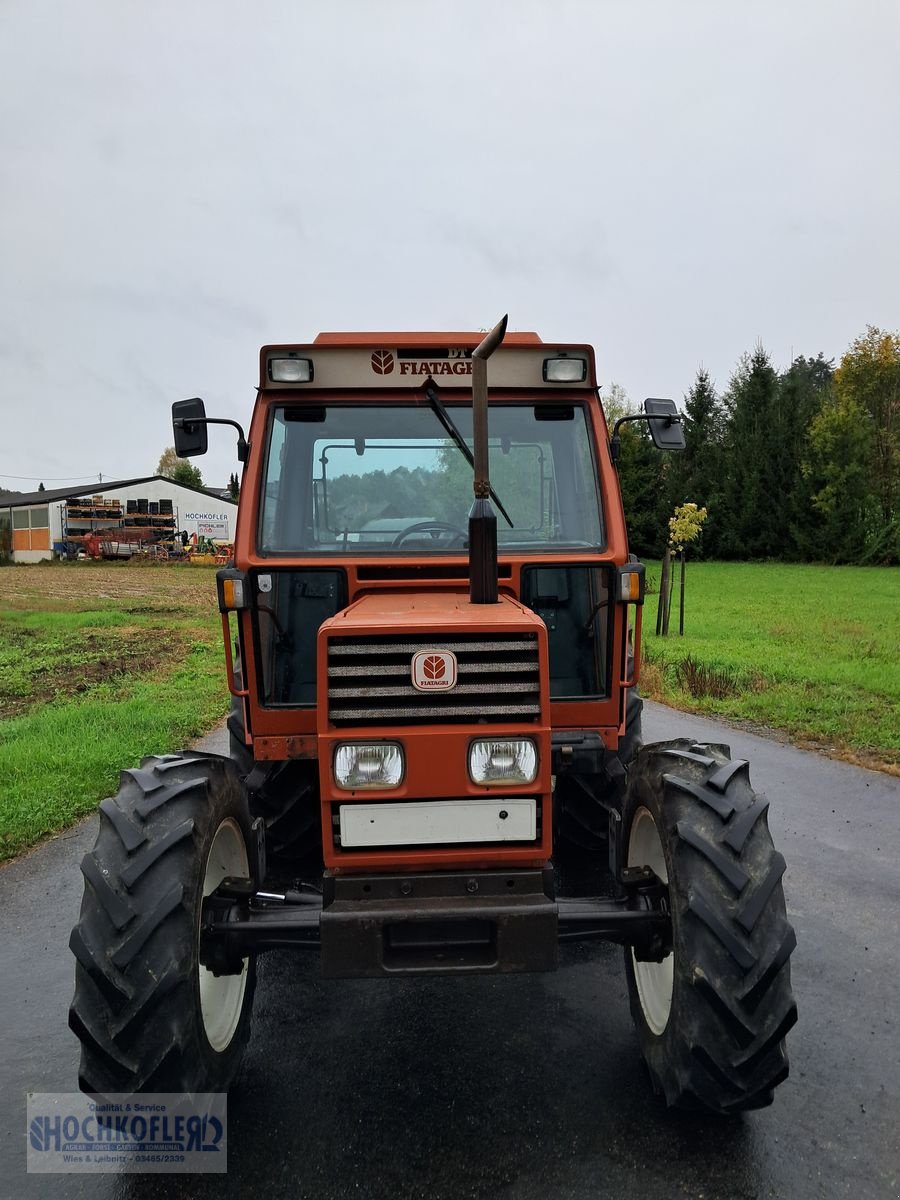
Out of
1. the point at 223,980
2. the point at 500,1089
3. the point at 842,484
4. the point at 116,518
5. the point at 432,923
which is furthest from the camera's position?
the point at 116,518

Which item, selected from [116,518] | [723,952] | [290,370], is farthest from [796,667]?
[116,518]

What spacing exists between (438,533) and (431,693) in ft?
4.27

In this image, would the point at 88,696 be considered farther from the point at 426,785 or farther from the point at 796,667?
the point at 796,667

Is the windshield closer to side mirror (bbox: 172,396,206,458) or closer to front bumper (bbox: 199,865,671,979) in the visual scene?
side mirror (bbox: 172,396,206,458)

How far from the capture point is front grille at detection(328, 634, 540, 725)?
2715 millimetres

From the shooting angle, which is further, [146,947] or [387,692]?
[387,692]

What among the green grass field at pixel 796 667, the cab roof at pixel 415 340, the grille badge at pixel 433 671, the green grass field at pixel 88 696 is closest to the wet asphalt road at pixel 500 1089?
the grille badge at pixel 433 671

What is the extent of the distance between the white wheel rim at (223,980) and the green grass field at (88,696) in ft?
9.40

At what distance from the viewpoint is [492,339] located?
2.80 m

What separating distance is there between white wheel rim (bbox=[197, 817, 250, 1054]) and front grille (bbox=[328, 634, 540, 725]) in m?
0.69

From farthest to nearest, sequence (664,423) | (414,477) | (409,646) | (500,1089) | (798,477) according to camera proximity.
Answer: (798,477)
(664,423)
(414,477)
(500,1089)
(409,646)

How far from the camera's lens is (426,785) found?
8.87ft

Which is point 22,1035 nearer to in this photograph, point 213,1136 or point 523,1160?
point 213,1136

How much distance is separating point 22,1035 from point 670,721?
7073 mm
